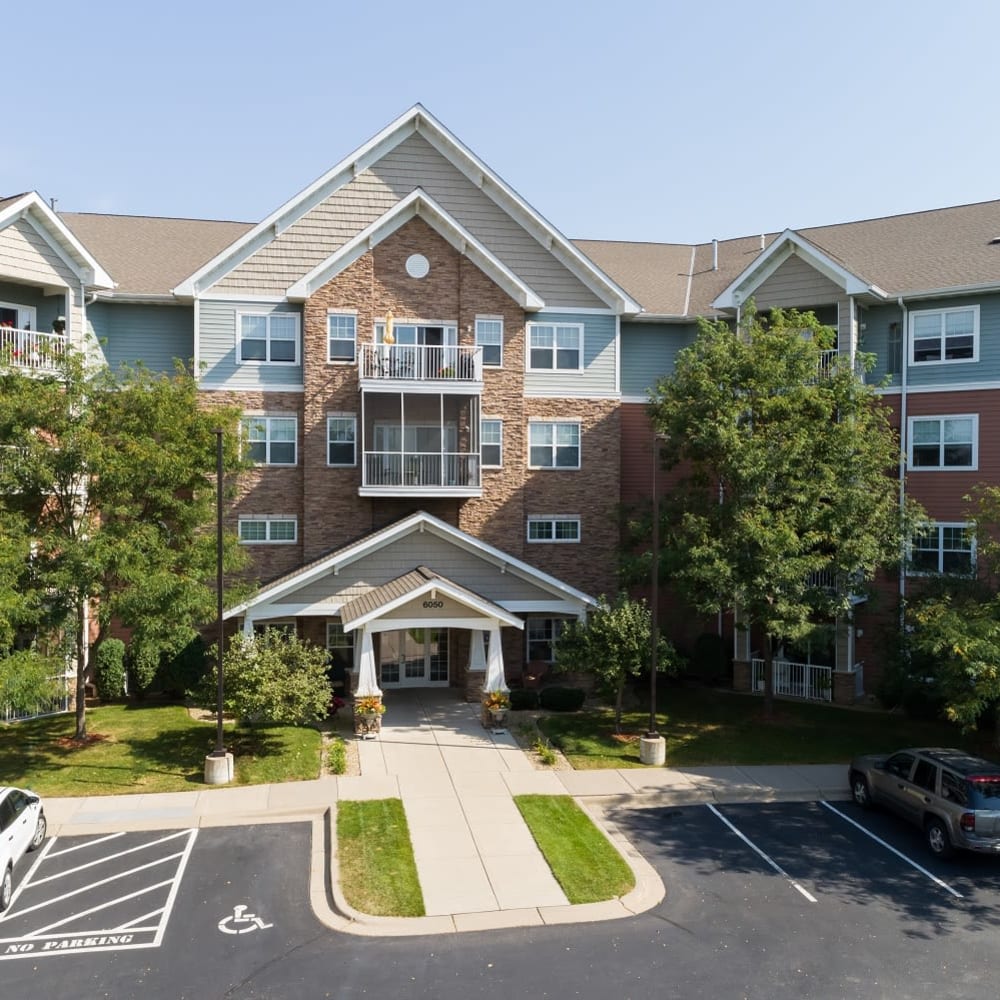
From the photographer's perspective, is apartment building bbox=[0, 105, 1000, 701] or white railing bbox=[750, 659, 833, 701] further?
white railing bbox=[750, 659, 833, 701]

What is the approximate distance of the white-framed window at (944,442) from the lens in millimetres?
26625

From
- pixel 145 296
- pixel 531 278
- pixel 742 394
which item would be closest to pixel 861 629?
pixel 742 394

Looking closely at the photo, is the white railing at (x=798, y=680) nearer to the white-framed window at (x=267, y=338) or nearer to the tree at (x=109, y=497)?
the tree at (x=109, y=497)

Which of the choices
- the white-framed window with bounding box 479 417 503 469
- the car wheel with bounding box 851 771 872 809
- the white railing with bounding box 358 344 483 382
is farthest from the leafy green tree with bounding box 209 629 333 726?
the car wheel with bounding box 851 771 872 809

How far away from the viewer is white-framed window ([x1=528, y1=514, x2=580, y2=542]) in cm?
2902

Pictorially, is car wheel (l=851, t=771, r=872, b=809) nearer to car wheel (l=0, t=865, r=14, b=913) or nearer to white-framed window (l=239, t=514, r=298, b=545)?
car wheel (l=0, t=865, r=14, b=913)

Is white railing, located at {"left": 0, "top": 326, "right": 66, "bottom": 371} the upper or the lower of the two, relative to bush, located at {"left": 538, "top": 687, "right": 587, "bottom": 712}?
upper

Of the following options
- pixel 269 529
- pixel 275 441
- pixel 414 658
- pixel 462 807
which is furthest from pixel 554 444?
pixel 462 807

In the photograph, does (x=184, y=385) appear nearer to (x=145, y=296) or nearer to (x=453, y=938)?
(x=145, y=296)

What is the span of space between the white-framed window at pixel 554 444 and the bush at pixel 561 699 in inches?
295

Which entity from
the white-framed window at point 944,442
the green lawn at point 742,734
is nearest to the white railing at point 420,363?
the green lawn at point 742,734

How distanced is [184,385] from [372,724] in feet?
31.1

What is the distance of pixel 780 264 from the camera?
28031 mm

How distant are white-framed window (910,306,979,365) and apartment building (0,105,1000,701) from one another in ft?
0.18
